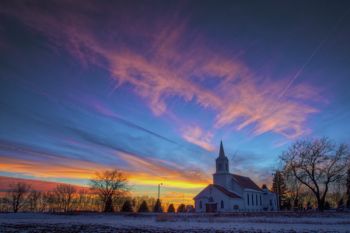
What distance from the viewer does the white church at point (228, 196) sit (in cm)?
7522

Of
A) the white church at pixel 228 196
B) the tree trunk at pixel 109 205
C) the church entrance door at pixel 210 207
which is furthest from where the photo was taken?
the tree trunk at pixel 109 205

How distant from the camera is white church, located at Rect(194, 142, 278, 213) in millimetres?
75225

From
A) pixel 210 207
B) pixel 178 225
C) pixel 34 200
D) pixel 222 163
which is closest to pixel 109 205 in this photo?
pixel 210 207

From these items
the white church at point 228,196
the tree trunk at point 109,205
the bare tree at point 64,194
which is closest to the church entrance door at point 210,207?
the white church at point 228,196

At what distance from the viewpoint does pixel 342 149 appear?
58.6 m

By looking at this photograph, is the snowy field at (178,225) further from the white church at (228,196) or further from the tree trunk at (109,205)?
the tree trunk at (109,205)

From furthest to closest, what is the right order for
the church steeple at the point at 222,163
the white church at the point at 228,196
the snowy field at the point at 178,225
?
the church steeple at the point at 222,163, the white church at the point at 228,196, the snowy field at the point at 178,225

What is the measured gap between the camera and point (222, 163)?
8794 cm

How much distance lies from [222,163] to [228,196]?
14.3m

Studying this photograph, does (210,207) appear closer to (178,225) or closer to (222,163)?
(222,163)

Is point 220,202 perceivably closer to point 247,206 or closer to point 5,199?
point 247,206

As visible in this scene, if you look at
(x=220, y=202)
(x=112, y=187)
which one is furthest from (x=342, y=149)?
(x=112, y=187)

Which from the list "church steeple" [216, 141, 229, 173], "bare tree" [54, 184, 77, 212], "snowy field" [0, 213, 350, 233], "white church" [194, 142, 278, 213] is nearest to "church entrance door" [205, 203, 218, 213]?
"white church" [194, 142, 278, 213]

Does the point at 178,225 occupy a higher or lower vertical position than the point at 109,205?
higher
